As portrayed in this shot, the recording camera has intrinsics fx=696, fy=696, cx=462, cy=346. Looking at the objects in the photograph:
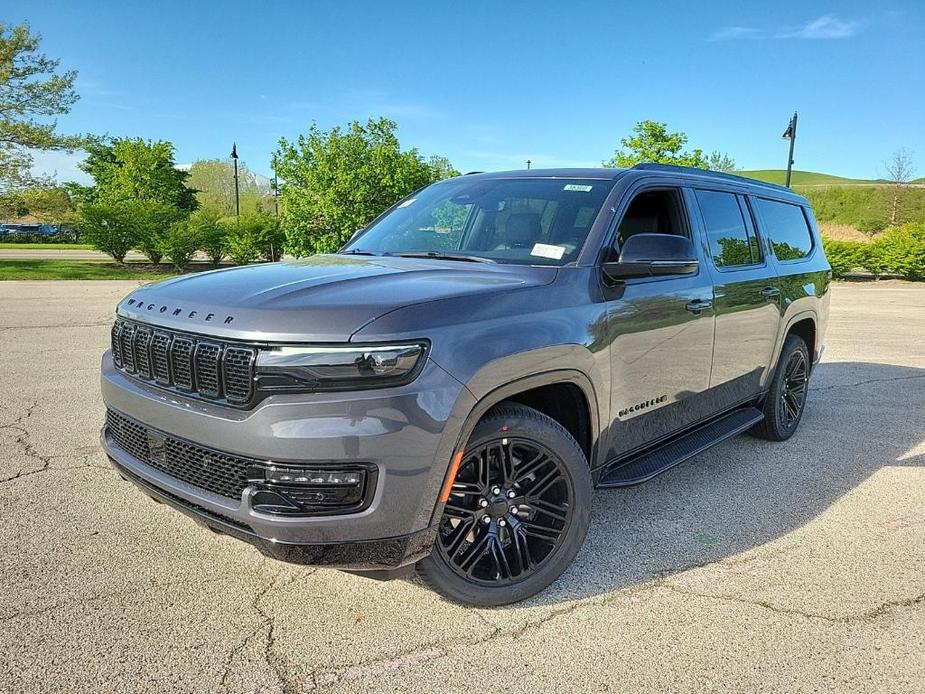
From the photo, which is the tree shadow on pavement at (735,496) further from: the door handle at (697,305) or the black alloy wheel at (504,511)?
the door handle at (697,305)

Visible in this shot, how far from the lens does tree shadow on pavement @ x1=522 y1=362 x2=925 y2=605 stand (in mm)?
3475

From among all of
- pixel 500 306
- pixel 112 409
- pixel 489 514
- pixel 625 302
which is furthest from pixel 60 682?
pixel 625 302

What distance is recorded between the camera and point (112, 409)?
10.5 feet

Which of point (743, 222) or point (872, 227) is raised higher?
point (872, 227)

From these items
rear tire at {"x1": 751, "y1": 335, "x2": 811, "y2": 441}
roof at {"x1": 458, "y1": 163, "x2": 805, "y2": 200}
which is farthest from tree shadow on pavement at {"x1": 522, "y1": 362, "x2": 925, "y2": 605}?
roof at {"x1": 458, "y1": 163, "x2": 805, "y2": 200}

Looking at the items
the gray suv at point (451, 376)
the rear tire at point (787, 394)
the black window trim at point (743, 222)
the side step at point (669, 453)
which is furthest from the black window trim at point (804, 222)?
the side step at point (669, 453)

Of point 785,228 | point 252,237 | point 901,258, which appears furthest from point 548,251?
point 901,258

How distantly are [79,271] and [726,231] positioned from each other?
24.0 meters

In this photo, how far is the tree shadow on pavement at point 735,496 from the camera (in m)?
3.47

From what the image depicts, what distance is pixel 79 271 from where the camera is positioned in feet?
76.9

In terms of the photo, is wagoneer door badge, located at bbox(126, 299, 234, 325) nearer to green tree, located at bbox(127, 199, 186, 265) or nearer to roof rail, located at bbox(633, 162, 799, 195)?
roof rail, located at bbox(633, 162, 799, 195)

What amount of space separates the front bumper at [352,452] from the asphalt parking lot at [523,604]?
48 centimetres

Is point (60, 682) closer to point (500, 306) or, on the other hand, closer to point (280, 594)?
point (280, 594)

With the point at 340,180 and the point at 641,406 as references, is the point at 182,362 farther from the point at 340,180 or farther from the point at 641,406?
the point at 340,180
